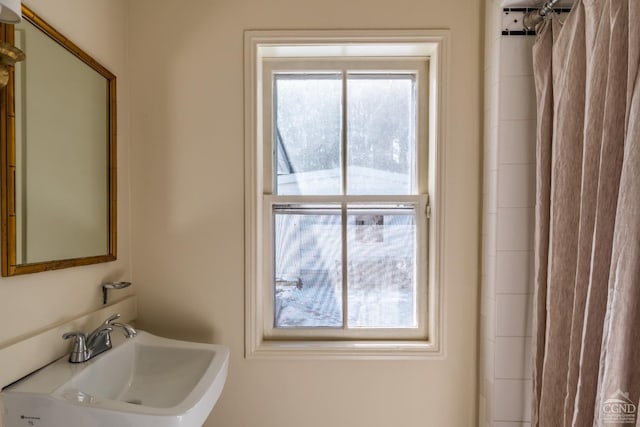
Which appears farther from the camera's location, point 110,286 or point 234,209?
point 234,209

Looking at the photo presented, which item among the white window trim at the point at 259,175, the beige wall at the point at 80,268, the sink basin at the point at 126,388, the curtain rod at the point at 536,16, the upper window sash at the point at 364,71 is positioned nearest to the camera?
the sink basin at the point at 126,388

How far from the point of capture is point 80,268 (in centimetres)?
112

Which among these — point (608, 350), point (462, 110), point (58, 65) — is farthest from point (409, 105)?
point (58, 65)

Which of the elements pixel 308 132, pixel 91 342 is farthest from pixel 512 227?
pixel 91 342

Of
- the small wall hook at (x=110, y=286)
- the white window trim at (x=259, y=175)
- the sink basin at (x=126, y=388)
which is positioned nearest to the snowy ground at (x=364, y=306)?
the white window trim at (x=259, y=175)

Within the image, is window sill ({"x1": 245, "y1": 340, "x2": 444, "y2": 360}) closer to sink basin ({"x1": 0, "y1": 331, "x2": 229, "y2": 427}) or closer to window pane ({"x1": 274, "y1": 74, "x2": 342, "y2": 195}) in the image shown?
sink basin ({"x1": 0, "y1": 331, "x2": 229, "y2": 427})

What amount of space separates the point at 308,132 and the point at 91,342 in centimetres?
111

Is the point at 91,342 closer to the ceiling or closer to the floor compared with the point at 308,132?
closer to the floor

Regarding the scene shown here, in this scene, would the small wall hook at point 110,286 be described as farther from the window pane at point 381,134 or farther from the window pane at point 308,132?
the window pane at point 381,134

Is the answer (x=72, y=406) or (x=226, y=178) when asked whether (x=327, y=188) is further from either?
(x=72, y=406)

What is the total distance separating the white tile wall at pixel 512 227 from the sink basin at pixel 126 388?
3.33 ft

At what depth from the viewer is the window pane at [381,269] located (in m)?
1.52

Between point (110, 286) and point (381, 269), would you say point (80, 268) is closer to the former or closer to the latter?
point (110, 286)

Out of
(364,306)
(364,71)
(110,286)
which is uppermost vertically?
(364,71)
